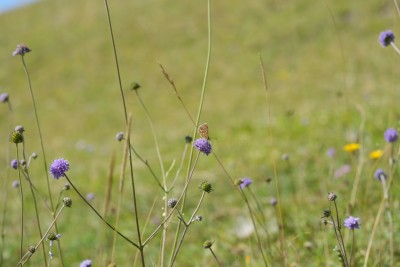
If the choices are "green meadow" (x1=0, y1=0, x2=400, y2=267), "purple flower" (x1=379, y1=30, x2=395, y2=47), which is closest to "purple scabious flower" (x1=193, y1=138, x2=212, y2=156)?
"green meadow" (x1=0, y1=0, x2=400, y2=267)

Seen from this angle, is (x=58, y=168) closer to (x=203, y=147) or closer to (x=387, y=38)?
(x=203, y=147)

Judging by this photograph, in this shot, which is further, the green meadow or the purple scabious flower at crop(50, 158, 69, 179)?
the green meadow

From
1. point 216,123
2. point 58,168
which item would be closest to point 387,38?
point 58,168

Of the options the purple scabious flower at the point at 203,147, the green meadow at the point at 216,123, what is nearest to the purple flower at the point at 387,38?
the green meadow at the point at 216,123

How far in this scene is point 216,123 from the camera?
557 inches

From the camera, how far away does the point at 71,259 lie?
4938 mm

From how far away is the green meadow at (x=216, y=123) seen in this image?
10.7ft

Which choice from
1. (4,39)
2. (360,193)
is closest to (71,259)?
(360,193)

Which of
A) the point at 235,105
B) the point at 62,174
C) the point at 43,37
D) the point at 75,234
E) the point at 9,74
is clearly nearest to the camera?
the point at 62,174

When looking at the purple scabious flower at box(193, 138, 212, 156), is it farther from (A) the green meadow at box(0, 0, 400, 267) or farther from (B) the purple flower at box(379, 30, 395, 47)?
(B) the purple flower at box(379, 30, 395, 47)

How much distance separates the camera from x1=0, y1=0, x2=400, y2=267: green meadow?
3.27 meters

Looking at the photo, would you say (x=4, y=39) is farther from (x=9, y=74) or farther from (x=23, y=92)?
(x=23, y=92)

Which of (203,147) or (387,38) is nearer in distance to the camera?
(203,147)

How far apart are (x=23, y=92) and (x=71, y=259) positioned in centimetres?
2247
